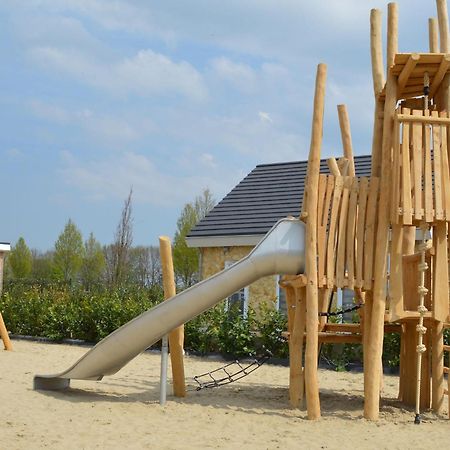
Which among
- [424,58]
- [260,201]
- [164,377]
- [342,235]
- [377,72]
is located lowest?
[164,377]

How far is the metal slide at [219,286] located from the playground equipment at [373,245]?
0.04 ft

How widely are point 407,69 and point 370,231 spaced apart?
5.97 feet

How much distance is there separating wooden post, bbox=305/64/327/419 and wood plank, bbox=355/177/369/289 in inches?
18.9

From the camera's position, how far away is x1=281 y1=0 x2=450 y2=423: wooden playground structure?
8125 mm

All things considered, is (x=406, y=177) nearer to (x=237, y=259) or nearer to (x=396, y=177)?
(x=396, y=177)

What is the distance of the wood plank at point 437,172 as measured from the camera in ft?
26.7

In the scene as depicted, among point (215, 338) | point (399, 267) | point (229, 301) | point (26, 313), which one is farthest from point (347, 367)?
point (26, 313)

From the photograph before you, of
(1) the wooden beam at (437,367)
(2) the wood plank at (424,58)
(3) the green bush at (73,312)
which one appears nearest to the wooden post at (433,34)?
(2) the wood plank at (424,58)

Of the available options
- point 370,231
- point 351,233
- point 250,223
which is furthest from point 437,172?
point 250,223

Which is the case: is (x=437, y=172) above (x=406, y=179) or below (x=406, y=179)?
above

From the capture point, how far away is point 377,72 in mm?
8992

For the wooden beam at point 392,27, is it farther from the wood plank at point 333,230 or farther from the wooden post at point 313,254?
the wood plank at point 333,230

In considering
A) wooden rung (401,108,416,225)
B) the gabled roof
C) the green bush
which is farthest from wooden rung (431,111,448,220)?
the green bush

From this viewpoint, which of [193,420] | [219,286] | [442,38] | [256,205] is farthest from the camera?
[256,205]
